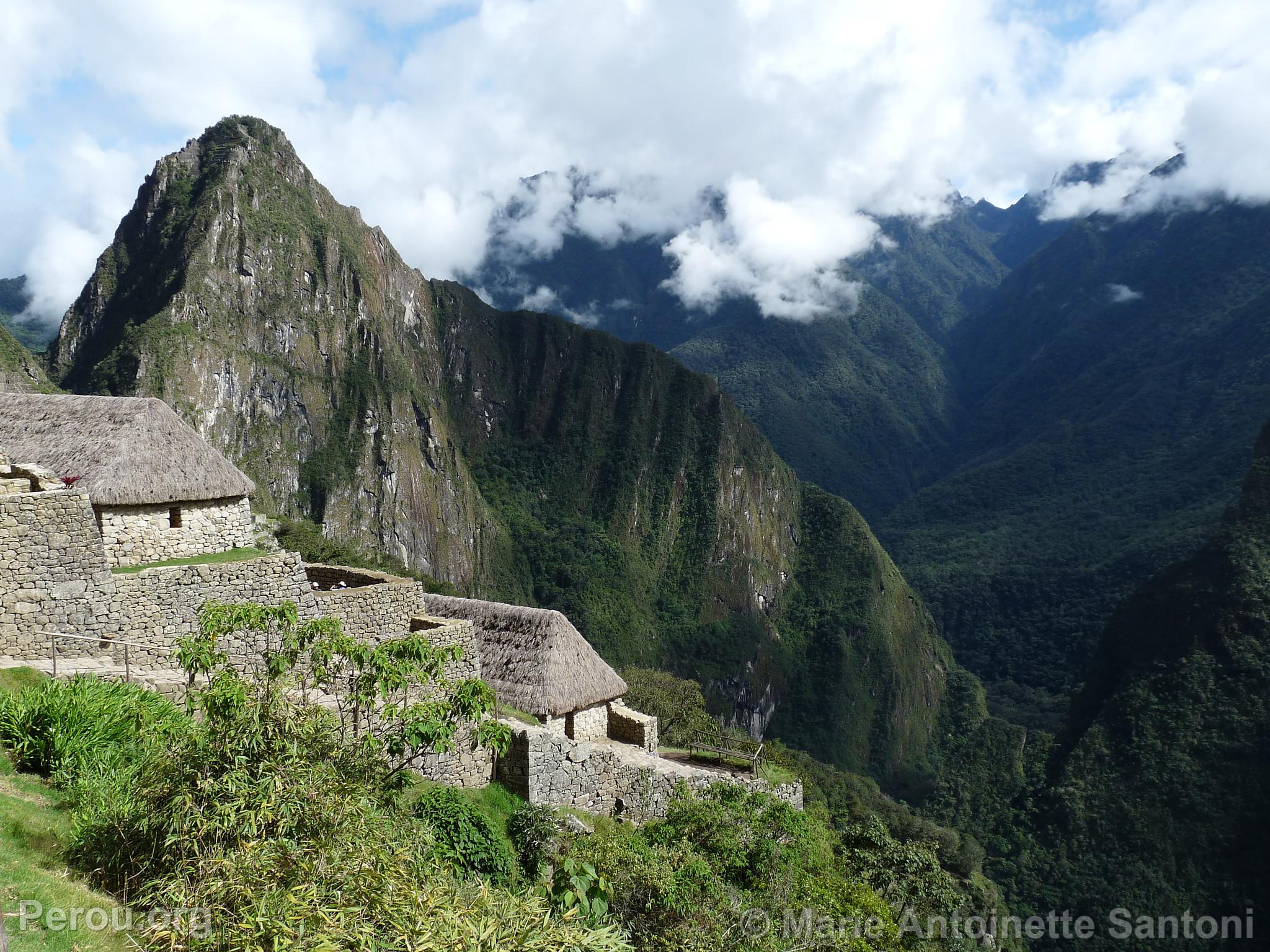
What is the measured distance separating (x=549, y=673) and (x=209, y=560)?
7.40 metres

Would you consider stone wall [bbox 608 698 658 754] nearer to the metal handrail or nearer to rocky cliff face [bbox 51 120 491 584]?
the metal handrail

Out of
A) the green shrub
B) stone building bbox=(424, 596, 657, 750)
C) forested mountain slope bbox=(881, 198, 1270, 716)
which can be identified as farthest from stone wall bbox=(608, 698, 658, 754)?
forested mountain slope bbox=(881, 198, 1270, 716)

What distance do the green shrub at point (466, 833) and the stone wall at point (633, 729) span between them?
8068 millimetres

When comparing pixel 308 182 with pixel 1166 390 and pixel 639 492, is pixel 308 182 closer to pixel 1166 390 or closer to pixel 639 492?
pixel 639 492

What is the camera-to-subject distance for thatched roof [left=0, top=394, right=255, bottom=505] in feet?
46.7

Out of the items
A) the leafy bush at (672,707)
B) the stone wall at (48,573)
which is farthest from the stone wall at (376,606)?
the leafy bush at (672,707)

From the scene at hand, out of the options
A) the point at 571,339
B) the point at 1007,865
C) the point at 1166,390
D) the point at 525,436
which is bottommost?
the point at 1007,865

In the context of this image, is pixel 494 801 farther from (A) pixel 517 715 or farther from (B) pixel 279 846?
(B) pixel 279 846

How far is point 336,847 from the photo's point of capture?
552cm

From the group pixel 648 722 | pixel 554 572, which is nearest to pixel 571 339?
pixel 554 572

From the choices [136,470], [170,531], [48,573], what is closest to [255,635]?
[48,573]

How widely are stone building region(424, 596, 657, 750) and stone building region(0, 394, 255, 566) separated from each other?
4733 millimetres

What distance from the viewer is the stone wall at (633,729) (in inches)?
730

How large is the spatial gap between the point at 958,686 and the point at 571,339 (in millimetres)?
79914
